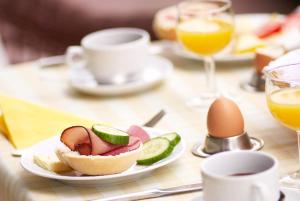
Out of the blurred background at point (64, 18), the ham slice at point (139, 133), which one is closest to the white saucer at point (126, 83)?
the ham slice at point (139, 133)

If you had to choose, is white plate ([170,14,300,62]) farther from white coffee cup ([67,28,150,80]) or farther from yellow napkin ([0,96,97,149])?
yellow napkin ([0,96,97,149])

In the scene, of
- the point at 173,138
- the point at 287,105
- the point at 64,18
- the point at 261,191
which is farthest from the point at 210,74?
the point at 64,18

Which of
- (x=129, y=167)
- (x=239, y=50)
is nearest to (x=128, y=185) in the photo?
(x=129, y=167)

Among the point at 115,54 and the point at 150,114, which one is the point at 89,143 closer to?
the point at 150,114

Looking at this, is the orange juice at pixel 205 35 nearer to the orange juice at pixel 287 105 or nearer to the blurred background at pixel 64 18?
the orange juice at pixel 287 105

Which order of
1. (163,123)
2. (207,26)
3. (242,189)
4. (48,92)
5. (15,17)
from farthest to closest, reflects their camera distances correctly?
(15,17) → (48,92) → (207,26) → (163,123) → (242,189)

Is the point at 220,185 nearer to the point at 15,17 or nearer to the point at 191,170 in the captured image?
the point at 191,170

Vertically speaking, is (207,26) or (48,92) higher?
(207,26)
